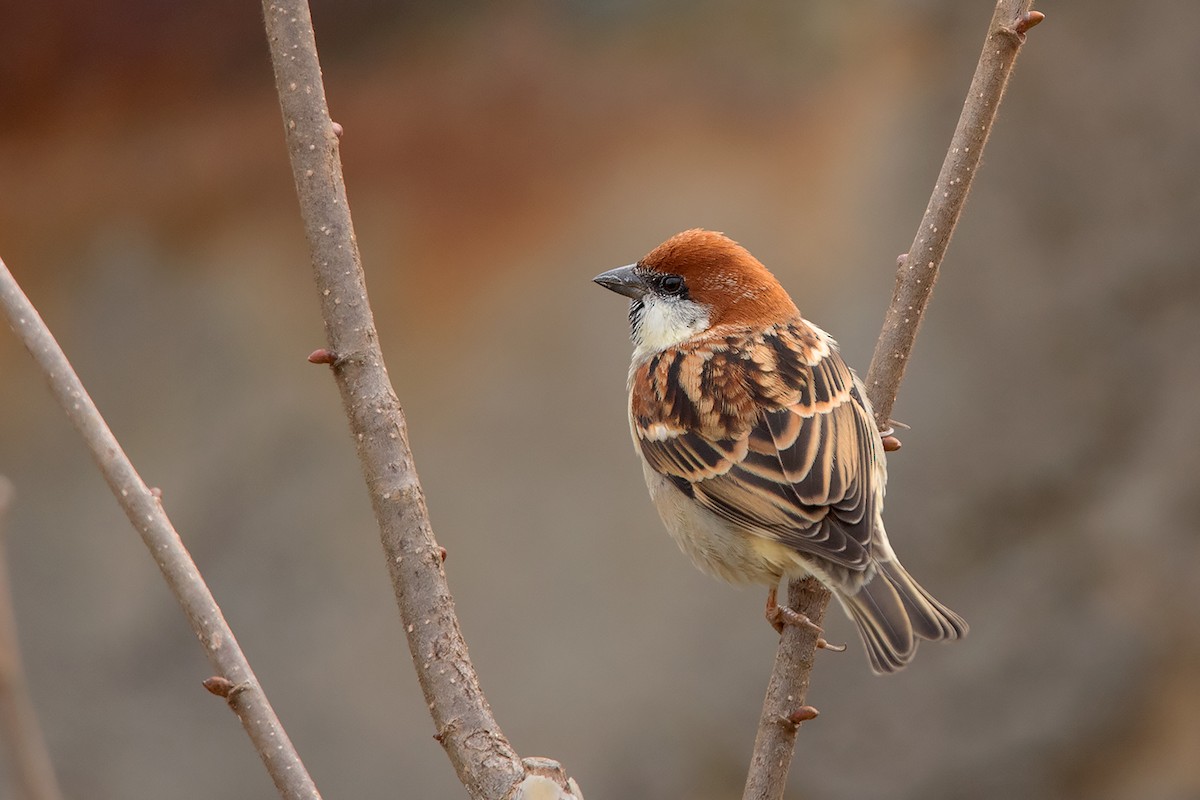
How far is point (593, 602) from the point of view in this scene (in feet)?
19.5

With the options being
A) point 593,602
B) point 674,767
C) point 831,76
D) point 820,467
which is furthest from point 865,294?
point 820,467

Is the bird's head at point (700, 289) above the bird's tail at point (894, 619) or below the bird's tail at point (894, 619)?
above

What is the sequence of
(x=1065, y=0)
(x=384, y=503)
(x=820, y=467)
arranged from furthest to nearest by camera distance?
(x=1065, y=0) → (x=820, y=467) → (x=384, y=503)

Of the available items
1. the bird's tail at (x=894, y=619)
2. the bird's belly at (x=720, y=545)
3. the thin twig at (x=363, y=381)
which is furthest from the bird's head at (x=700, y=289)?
the thin twig at (x=363, y=381)

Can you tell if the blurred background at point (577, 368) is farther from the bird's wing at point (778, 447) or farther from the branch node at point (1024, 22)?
the branch node at point (1024, 22)

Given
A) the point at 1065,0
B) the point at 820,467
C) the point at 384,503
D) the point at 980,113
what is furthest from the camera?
the point at 1065,0

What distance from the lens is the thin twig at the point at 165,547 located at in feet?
6.25

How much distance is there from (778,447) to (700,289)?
2.20 ft

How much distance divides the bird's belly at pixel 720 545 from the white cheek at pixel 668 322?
1.45 feet

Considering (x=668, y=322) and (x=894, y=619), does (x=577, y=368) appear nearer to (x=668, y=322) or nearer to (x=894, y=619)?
(x=668, y=322)

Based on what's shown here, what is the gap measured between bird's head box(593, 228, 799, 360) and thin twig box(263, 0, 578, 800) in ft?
5.08

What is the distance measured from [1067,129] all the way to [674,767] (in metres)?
3.37

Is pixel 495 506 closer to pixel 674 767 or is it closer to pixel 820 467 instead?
pixel 674 767

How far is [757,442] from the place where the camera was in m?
3.20
